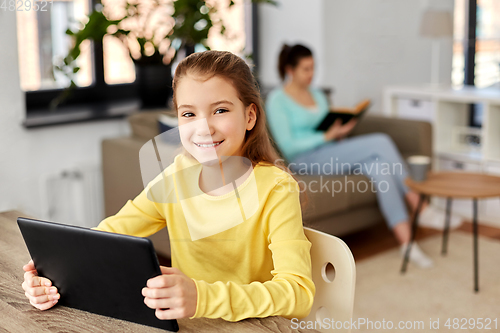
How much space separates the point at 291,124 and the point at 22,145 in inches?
45.4

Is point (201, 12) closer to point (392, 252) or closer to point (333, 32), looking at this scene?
Result: point (333, 32)

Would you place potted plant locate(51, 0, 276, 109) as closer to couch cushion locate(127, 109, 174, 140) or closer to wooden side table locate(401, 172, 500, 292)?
couch cushion locate(127, 109, 174, 140)

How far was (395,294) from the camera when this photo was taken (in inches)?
79.7

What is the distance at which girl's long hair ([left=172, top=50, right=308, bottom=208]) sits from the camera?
0.80m

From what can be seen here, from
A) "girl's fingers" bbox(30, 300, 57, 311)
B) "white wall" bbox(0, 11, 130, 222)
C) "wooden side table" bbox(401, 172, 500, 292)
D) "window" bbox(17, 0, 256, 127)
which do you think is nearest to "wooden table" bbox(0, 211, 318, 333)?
"girl's fingers" bbox(30, 300, 57, 311)

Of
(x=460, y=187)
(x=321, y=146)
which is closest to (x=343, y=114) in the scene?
(x=321, y=146)

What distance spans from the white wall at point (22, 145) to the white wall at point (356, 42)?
142cm

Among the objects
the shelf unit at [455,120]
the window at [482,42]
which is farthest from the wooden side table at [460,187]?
the window at [482,42]

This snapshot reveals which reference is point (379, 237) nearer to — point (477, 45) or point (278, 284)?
point (477, 45)

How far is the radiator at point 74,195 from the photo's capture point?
231 cm

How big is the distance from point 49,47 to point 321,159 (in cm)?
137

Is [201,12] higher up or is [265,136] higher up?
[201,12]

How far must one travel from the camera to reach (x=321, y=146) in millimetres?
2529

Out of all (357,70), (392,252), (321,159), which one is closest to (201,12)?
(321,159)
